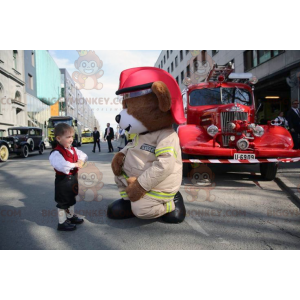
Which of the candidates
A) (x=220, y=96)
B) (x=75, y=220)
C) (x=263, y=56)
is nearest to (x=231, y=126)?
(x=220, y=96)

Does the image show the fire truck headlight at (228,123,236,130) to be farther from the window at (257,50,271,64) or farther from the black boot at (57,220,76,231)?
the window at (257,50,271,64)

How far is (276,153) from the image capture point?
470 centimetres

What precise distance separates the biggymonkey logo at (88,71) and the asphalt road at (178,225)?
2783 millimetres

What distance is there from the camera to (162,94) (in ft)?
8.50

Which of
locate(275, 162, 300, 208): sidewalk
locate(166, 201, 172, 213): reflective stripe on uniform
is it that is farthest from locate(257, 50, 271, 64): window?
locate(166, 201, 172, 213): reflective stripe on uniform

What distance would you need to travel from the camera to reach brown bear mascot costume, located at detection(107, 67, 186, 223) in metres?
2.66

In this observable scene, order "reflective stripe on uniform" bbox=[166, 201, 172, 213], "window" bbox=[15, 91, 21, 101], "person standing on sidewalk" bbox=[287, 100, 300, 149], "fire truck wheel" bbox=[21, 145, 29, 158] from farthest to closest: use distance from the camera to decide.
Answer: "window" bbox=[15, 91, 21, 101] < "fire truck wheel" bbox=[21, 145, 29, 158] < "person standing on sidewalk" bbox=[287, 100, 300, 149] < "reflective stripe on uniform" bbox=[166, 201, 172, 213]

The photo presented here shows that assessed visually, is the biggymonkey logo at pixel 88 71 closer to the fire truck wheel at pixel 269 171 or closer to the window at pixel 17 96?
the fire truck wheel at pixel 269 171

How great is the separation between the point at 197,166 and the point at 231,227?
9.75ft

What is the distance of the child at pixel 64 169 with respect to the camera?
8.89 feet

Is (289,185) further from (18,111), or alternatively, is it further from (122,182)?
(18,111)

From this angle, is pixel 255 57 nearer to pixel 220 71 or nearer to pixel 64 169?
pixel 220 71

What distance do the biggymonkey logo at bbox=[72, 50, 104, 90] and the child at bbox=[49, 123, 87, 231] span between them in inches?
118

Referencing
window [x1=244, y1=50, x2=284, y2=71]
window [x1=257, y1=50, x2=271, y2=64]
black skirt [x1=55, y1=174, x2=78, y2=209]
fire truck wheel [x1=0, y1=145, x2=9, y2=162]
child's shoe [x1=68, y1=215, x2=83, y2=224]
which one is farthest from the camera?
window [x1=257, y1=50, x2=271, y2=64]
